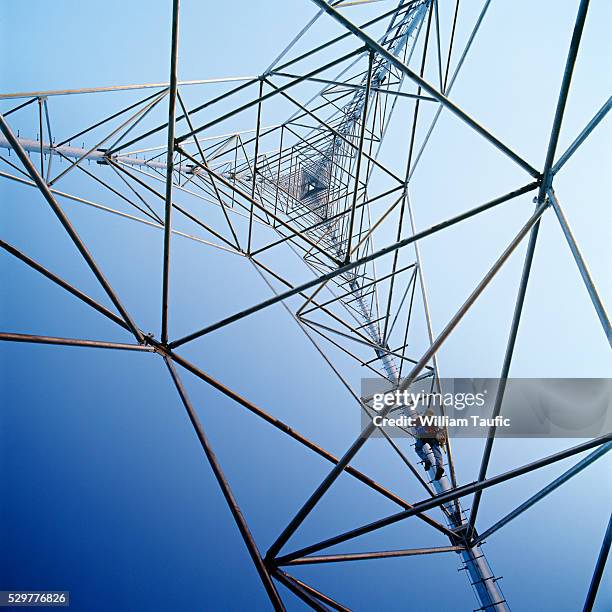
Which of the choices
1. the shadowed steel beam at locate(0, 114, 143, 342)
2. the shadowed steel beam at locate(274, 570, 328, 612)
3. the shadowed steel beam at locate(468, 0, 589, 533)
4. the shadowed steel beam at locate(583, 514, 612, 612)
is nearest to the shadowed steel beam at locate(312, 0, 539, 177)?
the shadowed steel beam at locate(468, 0, 589, 533)

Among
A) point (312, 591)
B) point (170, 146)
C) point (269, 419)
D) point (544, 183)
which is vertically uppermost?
point (170, 146)

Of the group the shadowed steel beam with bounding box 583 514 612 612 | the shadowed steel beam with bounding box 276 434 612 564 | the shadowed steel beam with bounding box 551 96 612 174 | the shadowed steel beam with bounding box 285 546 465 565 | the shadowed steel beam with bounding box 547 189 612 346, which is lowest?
the shadowed steel beam with bounding box 583 514 612 612

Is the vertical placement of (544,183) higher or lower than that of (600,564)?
higher

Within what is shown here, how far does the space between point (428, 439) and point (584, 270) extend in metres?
4.61

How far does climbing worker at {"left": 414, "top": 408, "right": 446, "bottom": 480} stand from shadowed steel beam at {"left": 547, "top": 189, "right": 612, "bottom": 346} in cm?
434

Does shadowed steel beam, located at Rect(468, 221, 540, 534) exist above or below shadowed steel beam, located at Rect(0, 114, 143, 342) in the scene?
below

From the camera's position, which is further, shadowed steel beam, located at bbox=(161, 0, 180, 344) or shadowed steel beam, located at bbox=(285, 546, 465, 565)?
shadowed steel beam, located at bbox=(285, 546, 465, 565)

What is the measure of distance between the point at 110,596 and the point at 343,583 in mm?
9252

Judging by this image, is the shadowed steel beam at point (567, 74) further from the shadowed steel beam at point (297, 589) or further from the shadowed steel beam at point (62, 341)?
the shadowed steel beam at point (297, 589)

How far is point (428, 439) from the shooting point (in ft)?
22.9

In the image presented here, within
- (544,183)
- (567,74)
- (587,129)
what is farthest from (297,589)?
(567,74)

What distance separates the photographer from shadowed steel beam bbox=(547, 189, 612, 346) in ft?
9.39

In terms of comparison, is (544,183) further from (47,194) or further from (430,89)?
(47,194)

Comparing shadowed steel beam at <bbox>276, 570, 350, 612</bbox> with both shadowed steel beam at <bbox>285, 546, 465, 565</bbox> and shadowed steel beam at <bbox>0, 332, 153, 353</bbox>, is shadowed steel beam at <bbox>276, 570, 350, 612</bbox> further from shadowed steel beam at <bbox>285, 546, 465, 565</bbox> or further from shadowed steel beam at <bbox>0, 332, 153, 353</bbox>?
shadowed steel beam at <bbox>0, 332, 153, 353</bbox>
